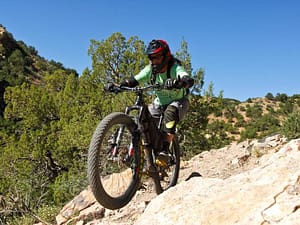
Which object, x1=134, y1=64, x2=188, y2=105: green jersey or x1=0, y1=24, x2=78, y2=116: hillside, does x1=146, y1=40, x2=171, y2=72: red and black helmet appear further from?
x1=0, y1=24, x2=78, y2=116: hillside

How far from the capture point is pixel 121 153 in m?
3.67

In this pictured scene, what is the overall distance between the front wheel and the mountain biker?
27cm

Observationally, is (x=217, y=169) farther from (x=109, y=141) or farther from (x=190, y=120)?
(x=190, y=120)

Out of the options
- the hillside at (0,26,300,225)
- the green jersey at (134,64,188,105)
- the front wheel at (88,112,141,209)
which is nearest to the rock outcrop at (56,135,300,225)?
the front wheel at (88,112,141,209)

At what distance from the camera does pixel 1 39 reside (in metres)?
42.7

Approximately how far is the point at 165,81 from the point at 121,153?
2.92 ft

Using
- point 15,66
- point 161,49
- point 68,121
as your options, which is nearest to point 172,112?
point 161,49

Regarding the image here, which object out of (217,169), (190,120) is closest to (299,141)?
(217,169)

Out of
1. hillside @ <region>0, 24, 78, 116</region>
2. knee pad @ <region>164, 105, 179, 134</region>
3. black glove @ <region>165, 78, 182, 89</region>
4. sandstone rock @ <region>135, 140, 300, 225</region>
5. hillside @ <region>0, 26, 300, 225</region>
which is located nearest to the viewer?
sandstone rock @ <region>135, 140, 300, 225</region>

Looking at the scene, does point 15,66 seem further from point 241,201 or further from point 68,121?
point 241,201

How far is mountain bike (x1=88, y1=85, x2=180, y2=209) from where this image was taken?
3297 millimetres

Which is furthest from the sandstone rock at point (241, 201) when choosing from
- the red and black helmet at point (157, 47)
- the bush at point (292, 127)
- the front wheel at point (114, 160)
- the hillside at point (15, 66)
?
the hillside at point (15, 66)

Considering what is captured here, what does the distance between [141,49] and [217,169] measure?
39.3 feet

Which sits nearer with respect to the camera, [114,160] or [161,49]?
[114,160]
